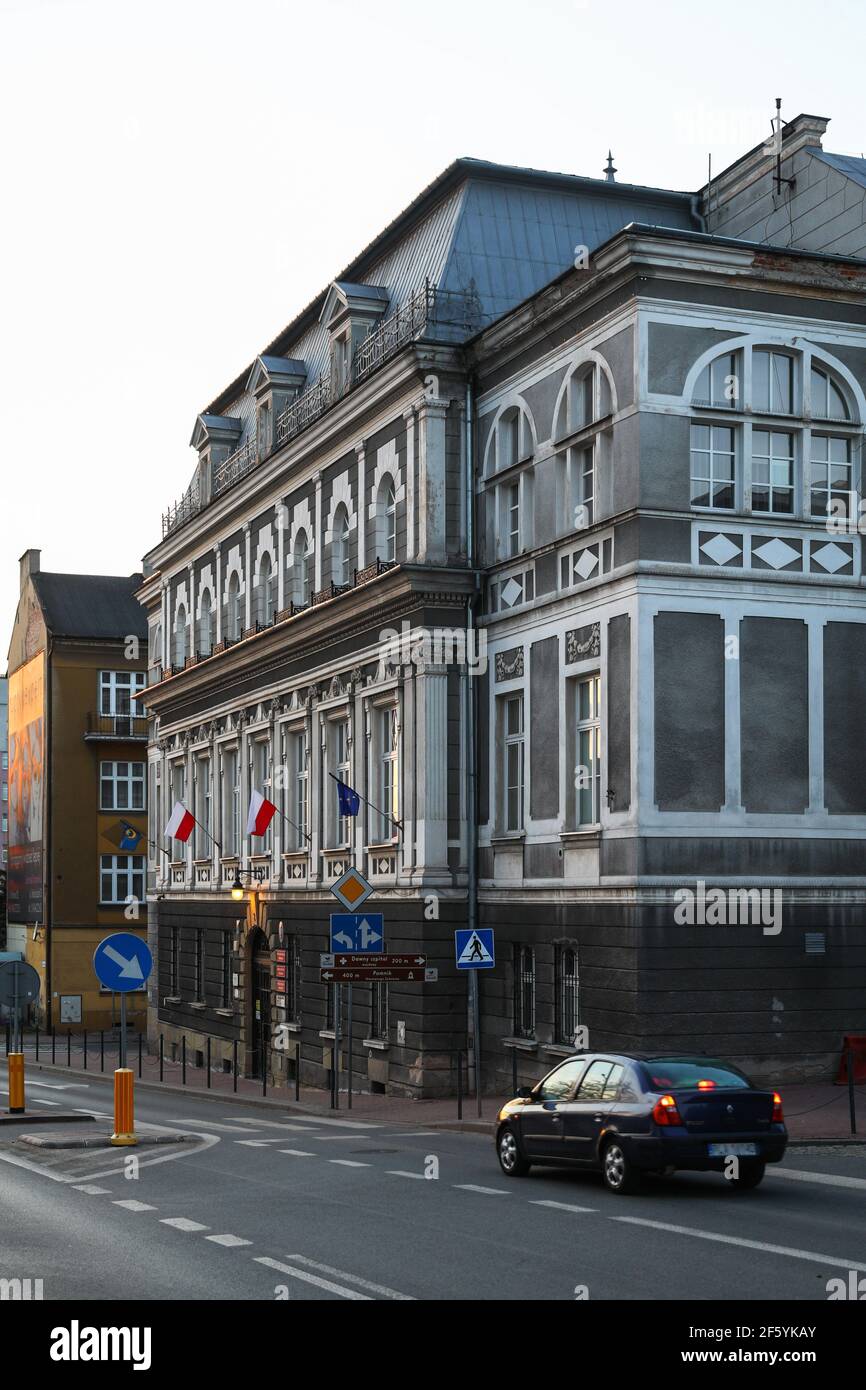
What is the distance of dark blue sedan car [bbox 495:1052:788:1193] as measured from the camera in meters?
17.9

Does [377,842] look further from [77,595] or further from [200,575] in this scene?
[77,595]

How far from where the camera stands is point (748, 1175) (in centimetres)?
1855

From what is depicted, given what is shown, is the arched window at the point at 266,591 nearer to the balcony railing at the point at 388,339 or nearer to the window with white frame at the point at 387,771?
the balcony railing at the point at 388,339

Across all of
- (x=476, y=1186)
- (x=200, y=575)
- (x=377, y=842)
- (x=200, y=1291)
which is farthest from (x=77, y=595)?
(x=200, y=1291)

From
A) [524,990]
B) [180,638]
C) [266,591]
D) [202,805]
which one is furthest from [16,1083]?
[180,638]

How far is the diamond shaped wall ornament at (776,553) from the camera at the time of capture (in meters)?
29.8

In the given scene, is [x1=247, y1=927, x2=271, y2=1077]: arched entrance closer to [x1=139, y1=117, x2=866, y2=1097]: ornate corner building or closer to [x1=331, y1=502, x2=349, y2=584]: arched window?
[x1=139, y1=117, x2=866, y2=1097]: ornate corner building

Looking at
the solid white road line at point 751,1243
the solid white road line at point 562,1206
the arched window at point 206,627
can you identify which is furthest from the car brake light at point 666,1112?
the arched window at point 206,627

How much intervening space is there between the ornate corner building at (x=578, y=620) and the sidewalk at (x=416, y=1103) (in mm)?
775

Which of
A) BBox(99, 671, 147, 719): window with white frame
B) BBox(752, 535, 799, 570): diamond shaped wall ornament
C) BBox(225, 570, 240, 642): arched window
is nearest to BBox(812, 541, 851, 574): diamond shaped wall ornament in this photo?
BBox(752, 535, 799, 570): diamond shaped wall ornament

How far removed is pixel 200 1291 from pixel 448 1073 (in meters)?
22.8

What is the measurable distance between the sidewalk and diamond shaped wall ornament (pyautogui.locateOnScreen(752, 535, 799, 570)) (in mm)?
8119

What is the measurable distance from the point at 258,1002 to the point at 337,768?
9.25 metres

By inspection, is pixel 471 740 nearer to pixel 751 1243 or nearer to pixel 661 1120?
pixel 661 1120
